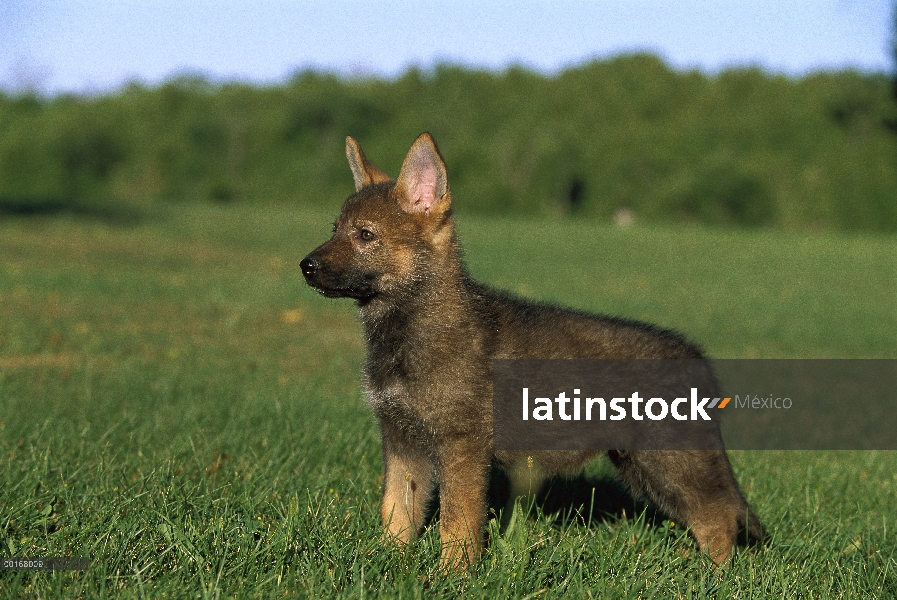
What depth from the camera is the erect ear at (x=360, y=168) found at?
5035mm

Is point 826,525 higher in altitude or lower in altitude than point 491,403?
lower

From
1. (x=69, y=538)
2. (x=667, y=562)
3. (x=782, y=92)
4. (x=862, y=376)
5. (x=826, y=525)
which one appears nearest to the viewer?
(x=69, y=538)

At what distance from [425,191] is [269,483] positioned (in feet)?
6.24

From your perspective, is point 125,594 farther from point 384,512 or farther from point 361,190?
point 361,190

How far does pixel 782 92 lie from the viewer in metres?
72.1

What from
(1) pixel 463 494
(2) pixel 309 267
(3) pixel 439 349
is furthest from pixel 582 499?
(2) pixel 309 267

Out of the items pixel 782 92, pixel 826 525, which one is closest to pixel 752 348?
pixel 826 525

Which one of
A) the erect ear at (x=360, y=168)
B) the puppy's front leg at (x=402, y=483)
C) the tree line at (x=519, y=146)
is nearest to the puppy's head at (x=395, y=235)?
the erect ear at (x=360, y=168)

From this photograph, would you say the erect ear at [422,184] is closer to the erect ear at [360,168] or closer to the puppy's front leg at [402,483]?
the erect ear at [360,168]

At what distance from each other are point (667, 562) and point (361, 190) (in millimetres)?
2382

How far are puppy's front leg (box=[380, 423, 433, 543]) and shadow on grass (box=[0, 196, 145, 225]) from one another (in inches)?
1023

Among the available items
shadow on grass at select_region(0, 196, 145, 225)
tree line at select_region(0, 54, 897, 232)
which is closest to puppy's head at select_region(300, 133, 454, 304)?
shadow on grass at select_region(0, 196, 145, 225)

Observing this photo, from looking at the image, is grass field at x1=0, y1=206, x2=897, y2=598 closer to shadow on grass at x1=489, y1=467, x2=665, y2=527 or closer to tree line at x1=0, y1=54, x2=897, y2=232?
shadow on grass at x1=489, y1=467, x2=665, y2=527

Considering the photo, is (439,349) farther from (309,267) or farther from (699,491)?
(699,491)
